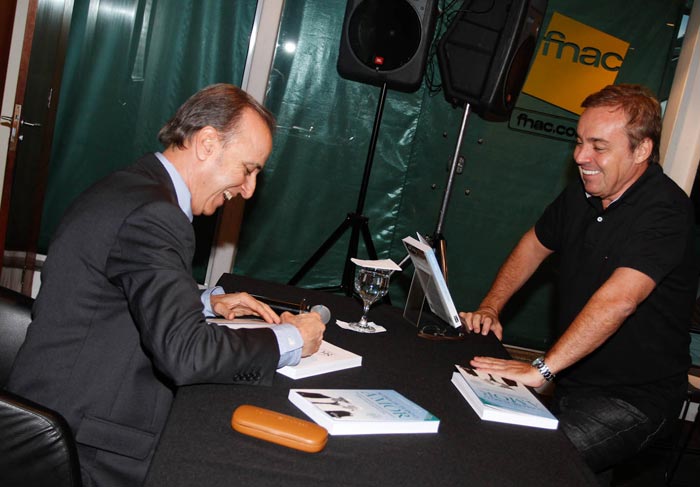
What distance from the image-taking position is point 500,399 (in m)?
1.61

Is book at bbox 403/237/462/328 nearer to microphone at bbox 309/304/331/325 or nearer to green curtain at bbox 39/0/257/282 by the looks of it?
microphone at bbox 309/304/331/325

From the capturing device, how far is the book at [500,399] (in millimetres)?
1527

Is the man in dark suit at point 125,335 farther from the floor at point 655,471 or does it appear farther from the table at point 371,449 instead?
the floor at point 655,471

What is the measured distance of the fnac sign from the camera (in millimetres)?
4680

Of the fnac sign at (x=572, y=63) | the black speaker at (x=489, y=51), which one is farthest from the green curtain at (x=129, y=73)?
the fnac sign at (x=572, y=63)

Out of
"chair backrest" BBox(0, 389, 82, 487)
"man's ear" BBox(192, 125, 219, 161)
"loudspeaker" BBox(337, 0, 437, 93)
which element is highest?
"loudspeaker" BBox(337, 0, 437, 93)

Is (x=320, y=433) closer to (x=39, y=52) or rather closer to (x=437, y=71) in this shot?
(x=39, y=52)

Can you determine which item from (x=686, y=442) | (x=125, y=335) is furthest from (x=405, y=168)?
(x=125, y=335)

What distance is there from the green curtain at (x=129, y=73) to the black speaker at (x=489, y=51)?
135 centimetres

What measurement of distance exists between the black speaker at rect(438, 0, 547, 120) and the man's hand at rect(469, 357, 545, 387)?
254 cm

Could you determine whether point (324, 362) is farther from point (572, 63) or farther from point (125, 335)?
point (572, 63)

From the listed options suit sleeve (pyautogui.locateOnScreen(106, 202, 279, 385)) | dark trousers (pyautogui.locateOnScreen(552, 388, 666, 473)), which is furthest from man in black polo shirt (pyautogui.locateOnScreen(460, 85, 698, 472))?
suit sleeve (pyautogui.locateOnScreen(106, 202, 279, 385))

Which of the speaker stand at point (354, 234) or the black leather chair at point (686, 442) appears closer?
the black leather chair at point (686, 442)

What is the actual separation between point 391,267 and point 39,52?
2390 mm
